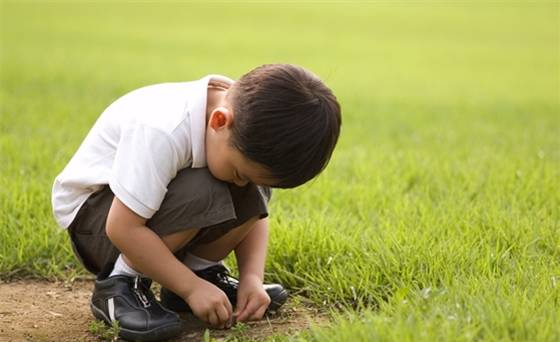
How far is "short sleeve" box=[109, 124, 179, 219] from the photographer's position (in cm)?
256

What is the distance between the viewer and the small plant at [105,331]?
107 inches

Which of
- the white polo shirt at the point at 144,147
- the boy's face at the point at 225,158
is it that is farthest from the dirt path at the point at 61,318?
the boy's face at the point at 225,158

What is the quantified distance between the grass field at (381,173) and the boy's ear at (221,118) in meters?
0.71

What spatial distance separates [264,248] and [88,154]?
28.7 inches

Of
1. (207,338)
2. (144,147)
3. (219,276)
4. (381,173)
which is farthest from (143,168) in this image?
(381,173)

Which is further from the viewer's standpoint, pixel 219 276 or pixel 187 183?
pixel 219 276

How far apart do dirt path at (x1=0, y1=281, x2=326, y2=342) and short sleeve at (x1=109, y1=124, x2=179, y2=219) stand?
0.52 m

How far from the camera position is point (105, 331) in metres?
2.80

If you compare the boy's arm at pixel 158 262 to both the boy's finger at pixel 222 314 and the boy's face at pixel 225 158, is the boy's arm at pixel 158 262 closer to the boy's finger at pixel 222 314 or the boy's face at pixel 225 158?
the boy's finger at pixel 222 314

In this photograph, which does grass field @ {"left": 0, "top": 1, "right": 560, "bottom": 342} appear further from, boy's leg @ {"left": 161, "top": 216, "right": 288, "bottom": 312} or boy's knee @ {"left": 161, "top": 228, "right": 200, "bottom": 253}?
boy's knee @ {"left": 161, "top": 228, "right": 200, "bottom": 253}

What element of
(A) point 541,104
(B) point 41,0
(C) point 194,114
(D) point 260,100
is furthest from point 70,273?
(B) point 41,0

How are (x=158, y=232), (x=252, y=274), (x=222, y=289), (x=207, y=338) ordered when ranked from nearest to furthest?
(x=207, y=338) → (x=158, y=232) → (x=252, y=274) → (x=222, y=289)

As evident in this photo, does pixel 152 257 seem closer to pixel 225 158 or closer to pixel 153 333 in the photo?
pixel 153 333

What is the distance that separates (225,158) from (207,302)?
0.48m
